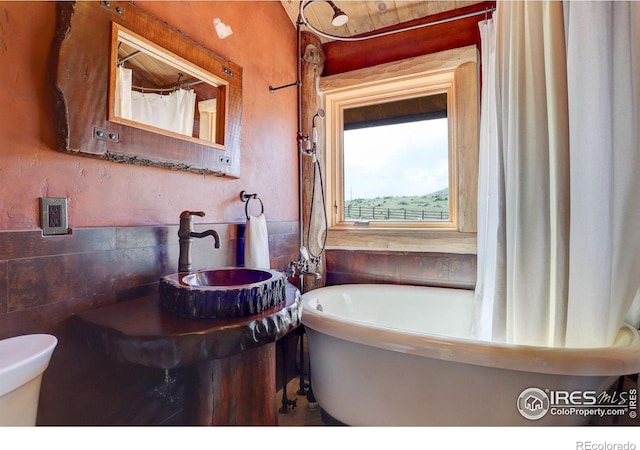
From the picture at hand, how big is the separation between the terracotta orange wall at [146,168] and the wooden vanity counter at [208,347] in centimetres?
35

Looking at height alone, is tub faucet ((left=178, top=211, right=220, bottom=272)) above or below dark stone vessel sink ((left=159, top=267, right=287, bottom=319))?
above

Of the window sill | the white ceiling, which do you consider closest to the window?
the window sill

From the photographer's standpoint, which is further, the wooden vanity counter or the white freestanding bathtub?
the white freestanding bathtub

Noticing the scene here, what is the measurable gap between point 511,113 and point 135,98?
55.0 inches

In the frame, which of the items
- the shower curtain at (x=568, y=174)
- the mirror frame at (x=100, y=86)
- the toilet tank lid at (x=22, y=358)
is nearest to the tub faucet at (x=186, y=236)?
the mirror frame at (x=100, y=86)

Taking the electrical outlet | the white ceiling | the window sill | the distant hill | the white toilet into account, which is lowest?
the white toilet

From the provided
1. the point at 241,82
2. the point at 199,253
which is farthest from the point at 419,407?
the point at 241,82

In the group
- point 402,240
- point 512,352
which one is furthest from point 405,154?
point 512,352

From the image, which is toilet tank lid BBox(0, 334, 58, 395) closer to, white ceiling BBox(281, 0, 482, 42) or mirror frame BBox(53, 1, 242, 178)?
mirror frame BBox(53, 1, 242, 178)

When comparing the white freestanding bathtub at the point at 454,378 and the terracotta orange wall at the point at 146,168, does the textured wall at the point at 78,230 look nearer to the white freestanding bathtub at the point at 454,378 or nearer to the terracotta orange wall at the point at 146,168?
the terracotta orange wall at the point at 146,168

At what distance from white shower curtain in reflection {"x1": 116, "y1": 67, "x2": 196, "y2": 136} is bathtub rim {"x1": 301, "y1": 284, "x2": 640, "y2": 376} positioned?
1.11 meters

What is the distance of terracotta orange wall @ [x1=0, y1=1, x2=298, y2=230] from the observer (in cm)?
83

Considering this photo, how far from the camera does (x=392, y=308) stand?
6.54ft

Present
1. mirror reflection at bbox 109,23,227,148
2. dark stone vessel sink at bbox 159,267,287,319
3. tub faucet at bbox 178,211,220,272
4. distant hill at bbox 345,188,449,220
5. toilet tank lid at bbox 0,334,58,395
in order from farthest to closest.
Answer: distant hill at bbox 345,188,449,220 → tub faucet at bbox 178,211,220,272 → mirror reflection at bbox 109,23,227,148 → dark stone vessel sink at bbox 159,267,287,319 → toilet tank lid at bbox 0,334,58,395
